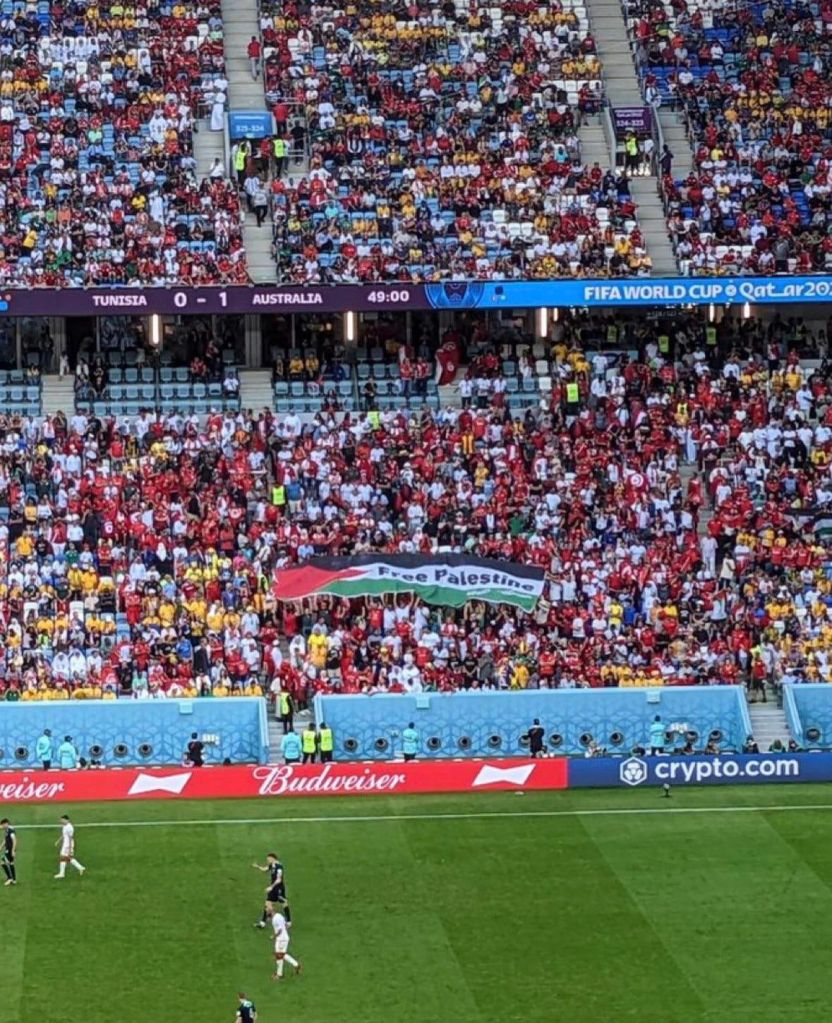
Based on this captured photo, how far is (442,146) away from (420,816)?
23.7 meters

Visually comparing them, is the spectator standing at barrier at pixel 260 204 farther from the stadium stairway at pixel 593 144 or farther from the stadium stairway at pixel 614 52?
the stadium stairway at pixel 614 52

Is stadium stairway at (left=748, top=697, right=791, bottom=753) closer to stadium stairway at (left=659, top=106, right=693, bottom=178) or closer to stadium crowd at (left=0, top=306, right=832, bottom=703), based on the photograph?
stadium crowd at (left=0, top=306, right=832, bottom=703)

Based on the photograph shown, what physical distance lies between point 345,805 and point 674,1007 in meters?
13.6

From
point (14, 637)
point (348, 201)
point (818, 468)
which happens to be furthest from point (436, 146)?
point (14, 637)

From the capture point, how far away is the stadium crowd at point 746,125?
2447 inches

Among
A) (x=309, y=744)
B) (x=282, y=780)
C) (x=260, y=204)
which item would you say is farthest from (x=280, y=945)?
(x=260, y=204)

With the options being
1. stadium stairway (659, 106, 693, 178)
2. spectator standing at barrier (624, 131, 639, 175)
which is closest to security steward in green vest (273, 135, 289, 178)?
spectator standing at barrier (624, 131, 639, 175)

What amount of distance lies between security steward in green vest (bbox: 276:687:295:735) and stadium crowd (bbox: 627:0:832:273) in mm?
18027

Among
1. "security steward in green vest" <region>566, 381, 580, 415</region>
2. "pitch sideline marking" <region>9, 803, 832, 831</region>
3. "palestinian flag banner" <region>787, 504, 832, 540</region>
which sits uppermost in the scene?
"security steward in green vest" <region>566, 381, 580, 415</region>

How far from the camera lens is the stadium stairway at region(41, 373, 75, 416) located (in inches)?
2323

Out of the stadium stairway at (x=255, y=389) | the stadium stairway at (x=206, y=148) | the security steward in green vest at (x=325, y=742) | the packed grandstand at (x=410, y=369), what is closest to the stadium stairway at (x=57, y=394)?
the packed grandstand at (x=410, y=369)

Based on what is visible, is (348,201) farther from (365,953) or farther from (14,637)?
(365,953)

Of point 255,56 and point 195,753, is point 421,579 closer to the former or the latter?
point 195,753

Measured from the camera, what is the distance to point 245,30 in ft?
222
